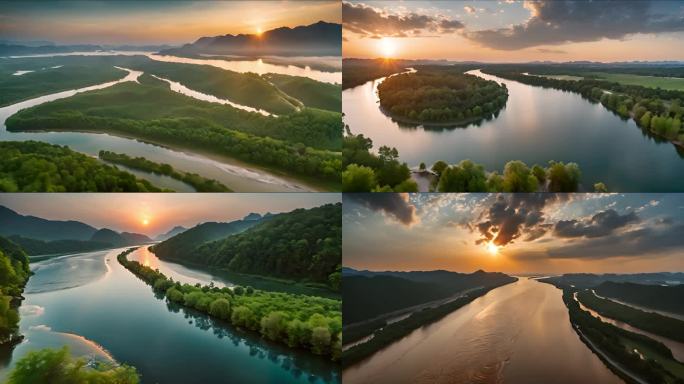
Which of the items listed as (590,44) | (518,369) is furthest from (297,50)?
(518,369)

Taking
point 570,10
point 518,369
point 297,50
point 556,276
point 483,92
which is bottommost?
point 518,369

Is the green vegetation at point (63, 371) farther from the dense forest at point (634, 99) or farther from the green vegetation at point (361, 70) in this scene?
the dense forest at point (634, 99)

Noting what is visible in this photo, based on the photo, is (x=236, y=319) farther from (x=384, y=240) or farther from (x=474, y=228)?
(x=474, y=228)

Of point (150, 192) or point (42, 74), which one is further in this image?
point (42, 74)

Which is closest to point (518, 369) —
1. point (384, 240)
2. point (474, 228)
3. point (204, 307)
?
point (474, 228)

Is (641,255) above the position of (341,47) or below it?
below

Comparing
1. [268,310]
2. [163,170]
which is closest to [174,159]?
[163,170]
